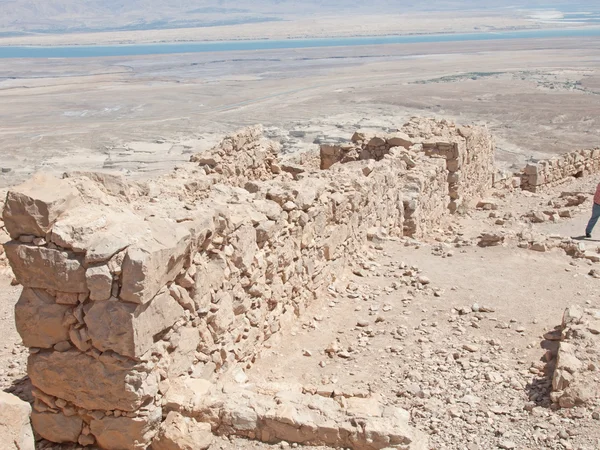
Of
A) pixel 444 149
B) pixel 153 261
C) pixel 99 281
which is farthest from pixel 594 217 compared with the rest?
pixel 99 281

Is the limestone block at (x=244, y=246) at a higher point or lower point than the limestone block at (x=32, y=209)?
A: lower

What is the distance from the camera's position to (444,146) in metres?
13.0

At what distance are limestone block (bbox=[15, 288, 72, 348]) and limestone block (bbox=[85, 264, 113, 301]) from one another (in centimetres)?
31

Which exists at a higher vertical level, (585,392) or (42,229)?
(42,229)

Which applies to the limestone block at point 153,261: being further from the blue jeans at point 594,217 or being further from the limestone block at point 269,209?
the blue jeans at point 594,217

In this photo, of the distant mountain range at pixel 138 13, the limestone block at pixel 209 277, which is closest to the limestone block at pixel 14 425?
the limestone block at pixel 209 277

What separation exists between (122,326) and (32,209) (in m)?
0.95

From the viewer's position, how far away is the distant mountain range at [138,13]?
522 feet

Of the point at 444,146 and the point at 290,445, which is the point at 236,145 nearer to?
the point at 444,146

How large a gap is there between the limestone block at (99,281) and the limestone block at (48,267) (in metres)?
0.08

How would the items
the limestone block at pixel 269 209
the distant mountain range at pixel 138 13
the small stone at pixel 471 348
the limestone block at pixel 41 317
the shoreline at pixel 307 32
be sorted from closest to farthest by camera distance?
the limestone block at pixel 41 317 < the small stone at pixel 471 348 < the limestone block at pixel 269 209 < the shoreline at pixel 307 32 < the distant mountain range at pixel 138 13

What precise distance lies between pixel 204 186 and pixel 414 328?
3.55 m

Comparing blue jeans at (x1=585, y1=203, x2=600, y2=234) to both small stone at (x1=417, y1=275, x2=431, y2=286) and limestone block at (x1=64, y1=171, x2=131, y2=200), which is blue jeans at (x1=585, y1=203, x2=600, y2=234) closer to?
small stone at (x1=417, y1=275, x2=431, y2=286)

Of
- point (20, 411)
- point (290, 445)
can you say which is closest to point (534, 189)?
point (290, 445)
